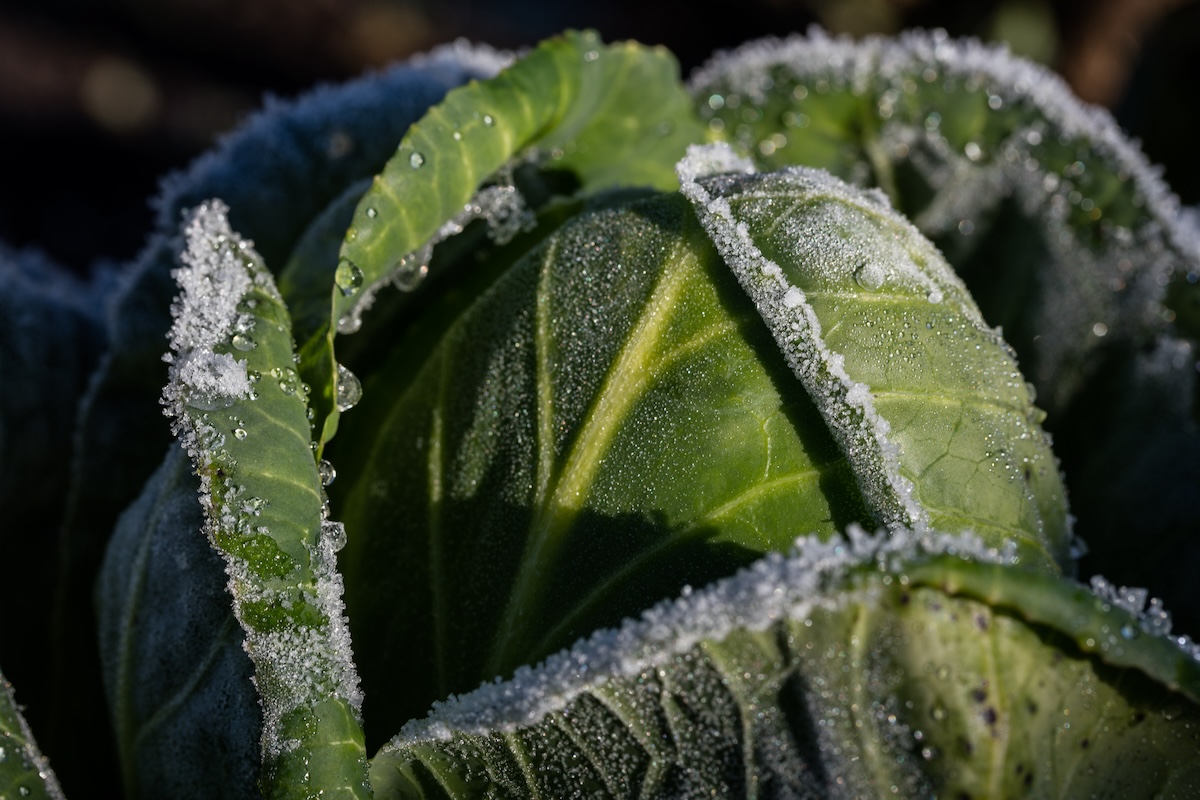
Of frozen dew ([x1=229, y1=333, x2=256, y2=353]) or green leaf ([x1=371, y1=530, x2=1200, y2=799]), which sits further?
frozen dew ([x1=229, y1=333, x2=256, y2=353])

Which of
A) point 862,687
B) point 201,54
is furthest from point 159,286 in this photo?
point 201,54

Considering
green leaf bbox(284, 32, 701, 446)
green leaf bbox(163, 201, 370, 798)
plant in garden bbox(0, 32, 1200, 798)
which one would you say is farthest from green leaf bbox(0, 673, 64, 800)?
green leaf bbox(284, 32, 701, 446)

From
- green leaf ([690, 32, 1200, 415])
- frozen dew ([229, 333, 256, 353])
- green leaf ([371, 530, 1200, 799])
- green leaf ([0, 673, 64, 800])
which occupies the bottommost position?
green leaf ([371, 530, 1200, 799])

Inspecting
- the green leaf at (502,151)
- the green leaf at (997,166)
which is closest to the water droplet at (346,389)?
the green leaf at (502,151)

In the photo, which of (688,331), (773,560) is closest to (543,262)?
(688,331)

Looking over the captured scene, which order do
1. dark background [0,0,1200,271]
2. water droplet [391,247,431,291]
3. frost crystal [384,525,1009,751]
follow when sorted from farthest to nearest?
1. dark background [0,0,1200,271]
2. water droplet [391,247,431,291]
3. frost crystal [384,525,1009,751]

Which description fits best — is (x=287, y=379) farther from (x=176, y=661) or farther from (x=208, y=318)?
(x=176, y=661)

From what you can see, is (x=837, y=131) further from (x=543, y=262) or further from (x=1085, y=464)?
(x=543, y=262)

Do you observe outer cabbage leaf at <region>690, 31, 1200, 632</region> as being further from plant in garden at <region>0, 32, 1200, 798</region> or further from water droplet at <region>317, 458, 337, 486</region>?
water droplet at <region>317, 458, 337, 486</region>
